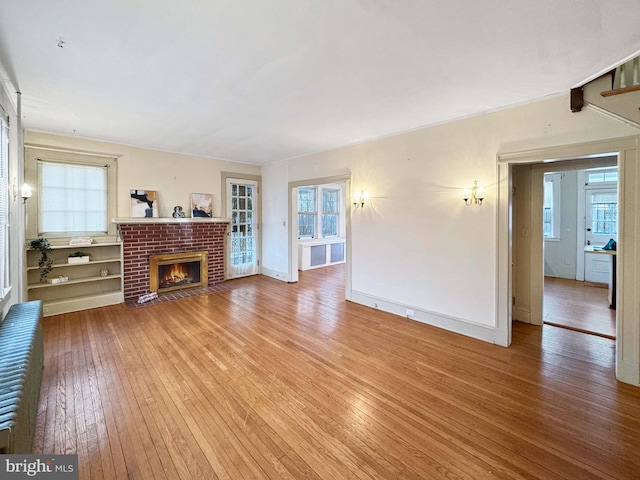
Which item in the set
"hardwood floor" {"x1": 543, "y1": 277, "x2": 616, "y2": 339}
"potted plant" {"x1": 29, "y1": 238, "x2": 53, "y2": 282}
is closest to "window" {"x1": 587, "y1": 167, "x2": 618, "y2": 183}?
"hardwood floor" {"x1": 543, "y1": 277, "x2": 616, "y2": 339}

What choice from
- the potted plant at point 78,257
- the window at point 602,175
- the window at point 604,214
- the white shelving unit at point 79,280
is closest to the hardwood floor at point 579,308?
the window at point 604,214

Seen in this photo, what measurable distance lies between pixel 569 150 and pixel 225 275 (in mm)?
6313

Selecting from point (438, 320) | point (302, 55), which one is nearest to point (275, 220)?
point (438, 320)

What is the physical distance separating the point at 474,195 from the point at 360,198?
182 centimetres

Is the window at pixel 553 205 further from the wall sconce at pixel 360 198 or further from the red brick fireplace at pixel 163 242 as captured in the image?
the red brick fireplace at pixel 163 242

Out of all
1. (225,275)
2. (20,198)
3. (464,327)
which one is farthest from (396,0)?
(225,275)

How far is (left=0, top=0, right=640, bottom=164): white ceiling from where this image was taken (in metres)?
1.74

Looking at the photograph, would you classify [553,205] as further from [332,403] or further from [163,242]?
[163,242]

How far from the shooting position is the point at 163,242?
5480mm

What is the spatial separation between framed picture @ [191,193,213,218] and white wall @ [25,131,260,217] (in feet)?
0.31

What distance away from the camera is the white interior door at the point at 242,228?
6703 millimetres

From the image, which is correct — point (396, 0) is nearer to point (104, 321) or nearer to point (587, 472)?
point (587, 472)

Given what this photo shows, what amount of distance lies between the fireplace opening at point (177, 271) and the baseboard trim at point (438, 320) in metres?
3.43

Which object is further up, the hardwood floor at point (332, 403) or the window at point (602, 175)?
the window at point (602, 175)
